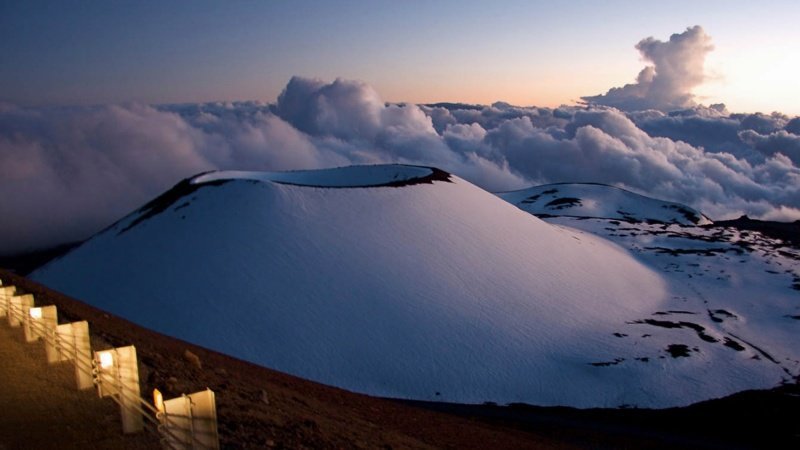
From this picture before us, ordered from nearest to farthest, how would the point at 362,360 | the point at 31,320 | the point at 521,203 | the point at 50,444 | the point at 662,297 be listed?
the point at 50,444
the point at 31,320
the point at 362,360
the point at 662,297
the point at 521,203

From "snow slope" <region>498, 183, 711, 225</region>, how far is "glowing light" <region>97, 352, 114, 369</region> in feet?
373

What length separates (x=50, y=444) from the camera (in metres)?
7.83

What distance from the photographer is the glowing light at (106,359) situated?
8344 mm

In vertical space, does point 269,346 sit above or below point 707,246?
below

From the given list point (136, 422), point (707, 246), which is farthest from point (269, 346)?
point (707, 246)

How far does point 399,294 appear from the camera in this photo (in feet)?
126

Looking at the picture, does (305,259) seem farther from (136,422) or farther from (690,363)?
(136,422)

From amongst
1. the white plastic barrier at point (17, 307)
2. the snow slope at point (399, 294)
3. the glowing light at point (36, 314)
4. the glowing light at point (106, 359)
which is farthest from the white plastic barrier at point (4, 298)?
the snow slope at point (399, 294)

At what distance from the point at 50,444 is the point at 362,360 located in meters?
24.3

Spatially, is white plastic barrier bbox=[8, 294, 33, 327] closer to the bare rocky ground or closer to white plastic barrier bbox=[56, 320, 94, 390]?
the bare rocky ground

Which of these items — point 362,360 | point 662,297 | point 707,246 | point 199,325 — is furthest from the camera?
point 707,246

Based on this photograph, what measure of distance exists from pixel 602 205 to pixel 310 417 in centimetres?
12413

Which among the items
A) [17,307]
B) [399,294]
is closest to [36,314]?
[17,307]

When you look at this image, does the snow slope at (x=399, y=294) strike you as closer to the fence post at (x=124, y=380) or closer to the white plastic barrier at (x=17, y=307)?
the white plastic barrier at (x=17, y=307)
